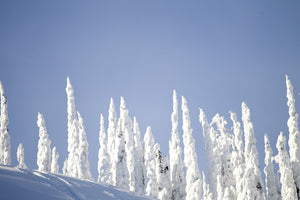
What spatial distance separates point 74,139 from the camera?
51.5 meters

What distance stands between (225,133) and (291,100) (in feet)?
35.1

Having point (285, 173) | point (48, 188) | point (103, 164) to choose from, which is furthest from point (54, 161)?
point (48, 188)

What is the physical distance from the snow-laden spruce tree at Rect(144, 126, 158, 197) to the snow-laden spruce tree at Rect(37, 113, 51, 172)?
15578 mm

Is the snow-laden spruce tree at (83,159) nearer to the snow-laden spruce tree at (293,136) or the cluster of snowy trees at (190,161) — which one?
the cluster of snowy trees at (190,161)

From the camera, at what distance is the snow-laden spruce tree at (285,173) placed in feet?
151

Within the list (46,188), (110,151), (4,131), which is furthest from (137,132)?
(46,188)

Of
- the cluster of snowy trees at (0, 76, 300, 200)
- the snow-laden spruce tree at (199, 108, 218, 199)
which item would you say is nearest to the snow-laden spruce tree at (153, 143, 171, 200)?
the cluster of snowy trees at (0, 76, 300, 200)

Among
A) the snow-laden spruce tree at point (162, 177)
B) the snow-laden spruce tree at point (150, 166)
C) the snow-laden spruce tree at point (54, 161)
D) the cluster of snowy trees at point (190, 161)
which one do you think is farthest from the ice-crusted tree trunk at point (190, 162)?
the snow-laden spruce tree at point (54, 161)

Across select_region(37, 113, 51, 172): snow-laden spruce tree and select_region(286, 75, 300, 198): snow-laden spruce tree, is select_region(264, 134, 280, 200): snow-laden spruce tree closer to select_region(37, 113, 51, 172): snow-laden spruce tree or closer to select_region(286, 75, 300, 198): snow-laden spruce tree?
select_region(286, 75, 300, 198): snow-laden spruce tree

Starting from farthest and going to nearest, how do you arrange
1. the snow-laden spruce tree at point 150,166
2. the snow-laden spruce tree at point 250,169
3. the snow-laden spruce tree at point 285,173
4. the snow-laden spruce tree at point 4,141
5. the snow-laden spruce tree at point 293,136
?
the snow-laden spruce tree at point 285,173
the snow-laden spruce tree at point 4,141
the snow-laden spruce tree at point 150,166
the snow-laden spruce tree at point 293,136
the snow-laden spruce tree at point 250,169

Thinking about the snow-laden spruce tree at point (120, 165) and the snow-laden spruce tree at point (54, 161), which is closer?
the snow-laden spruce tree at point (120, 165)

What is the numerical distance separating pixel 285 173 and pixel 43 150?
37417 millimetres

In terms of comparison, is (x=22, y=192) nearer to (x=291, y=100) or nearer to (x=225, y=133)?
(x=225, y=133)

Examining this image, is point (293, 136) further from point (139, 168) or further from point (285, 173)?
point (139, 168)
